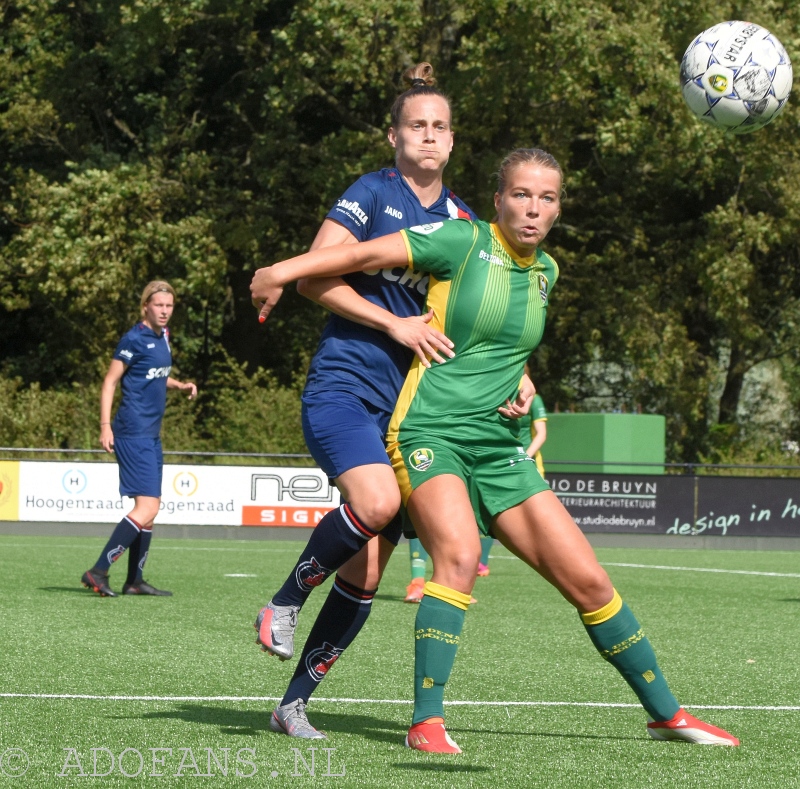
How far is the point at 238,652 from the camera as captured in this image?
6977 mm

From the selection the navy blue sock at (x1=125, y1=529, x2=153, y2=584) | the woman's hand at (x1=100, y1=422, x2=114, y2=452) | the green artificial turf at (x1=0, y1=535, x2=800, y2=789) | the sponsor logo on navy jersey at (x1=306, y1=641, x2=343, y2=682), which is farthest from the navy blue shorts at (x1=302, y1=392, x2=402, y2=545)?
the navy blue sock at (x1=125, y1=529, x2=153, y2=584)

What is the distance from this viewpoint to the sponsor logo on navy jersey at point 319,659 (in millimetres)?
4695

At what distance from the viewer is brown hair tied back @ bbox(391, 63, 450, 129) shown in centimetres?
486

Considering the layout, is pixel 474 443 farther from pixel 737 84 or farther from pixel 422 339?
pixel 737 84

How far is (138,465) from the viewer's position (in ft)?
32.8

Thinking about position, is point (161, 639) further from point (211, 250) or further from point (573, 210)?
point (573, 210)

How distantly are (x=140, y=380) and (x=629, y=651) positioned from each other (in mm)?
6260

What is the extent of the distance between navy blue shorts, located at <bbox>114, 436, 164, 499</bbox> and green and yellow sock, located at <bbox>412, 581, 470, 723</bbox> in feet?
19.8

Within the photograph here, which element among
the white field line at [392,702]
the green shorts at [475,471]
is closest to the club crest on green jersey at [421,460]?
the green shorts at [475,471]

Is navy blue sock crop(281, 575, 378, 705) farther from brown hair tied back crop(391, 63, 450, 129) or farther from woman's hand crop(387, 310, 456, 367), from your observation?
brown hair tied back crop(391, 63, 450, 129)

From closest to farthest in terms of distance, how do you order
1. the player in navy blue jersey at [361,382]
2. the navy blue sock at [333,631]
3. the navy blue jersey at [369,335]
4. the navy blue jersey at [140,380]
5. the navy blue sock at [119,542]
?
1. the player in navy blue jersey at [361,382]
2. the navy blue jersey at [369,335]
3. the navy blue sock at [333,631]
4. the navy blue sock at [119,542]
5. the navy blue jersey at [140,380]

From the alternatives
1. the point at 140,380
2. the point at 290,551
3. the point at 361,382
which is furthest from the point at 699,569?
the point at 361,382

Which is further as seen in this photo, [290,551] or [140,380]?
[290,551]

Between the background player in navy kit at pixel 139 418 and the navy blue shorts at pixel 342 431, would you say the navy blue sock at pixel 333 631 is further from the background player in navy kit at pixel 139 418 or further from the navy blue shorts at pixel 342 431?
the background player in navy kit at pixel 139 418
